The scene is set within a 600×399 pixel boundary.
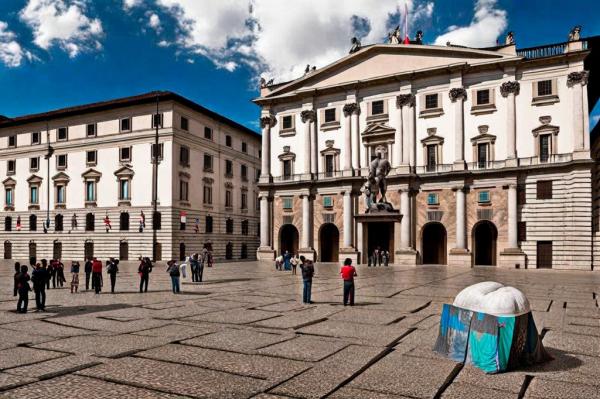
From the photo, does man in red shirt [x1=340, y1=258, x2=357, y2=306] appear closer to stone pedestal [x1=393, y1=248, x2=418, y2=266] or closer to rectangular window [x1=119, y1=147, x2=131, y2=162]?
stone pedestal [x1=393, y1=248, x2=418, y2=266]

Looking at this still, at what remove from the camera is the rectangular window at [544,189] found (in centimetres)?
3903

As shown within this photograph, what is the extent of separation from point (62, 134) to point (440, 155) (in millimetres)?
41619

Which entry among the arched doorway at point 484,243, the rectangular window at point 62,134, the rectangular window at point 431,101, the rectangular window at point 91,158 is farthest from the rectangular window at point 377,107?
the rectangular window at point 62,134

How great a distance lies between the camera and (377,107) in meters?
46.2

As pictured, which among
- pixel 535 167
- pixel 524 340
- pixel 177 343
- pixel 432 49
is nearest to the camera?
pixel 524 340

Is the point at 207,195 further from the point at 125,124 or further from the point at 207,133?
the point at 125,124

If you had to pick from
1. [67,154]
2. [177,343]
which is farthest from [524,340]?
[67,154]

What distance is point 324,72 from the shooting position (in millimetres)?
48469

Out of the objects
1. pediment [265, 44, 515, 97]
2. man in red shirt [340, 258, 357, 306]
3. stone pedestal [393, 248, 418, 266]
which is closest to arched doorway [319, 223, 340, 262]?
stone pedestal [393, 248, 418, 266]

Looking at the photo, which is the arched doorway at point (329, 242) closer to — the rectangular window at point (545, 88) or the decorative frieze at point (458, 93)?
the decorative frieze at point (458, 93)

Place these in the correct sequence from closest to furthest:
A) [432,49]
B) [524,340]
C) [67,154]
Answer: [524,340] < [432,49] < [67,154]

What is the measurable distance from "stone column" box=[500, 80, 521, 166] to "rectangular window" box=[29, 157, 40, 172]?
50.6 meters

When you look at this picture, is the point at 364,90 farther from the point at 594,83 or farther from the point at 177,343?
the point at 177,343

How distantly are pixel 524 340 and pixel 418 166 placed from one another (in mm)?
36682
